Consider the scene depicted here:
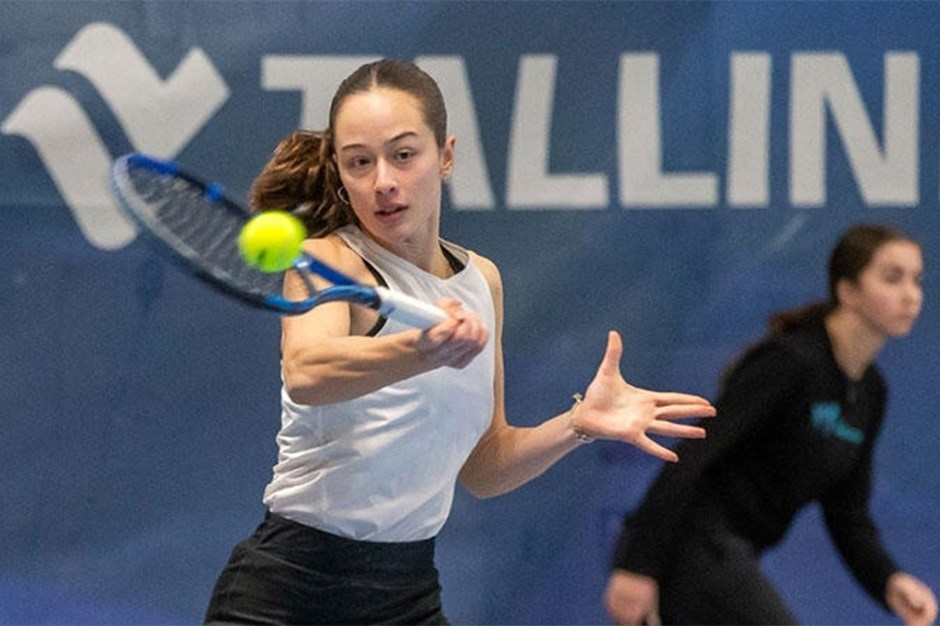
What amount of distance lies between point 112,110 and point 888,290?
1.92 meters

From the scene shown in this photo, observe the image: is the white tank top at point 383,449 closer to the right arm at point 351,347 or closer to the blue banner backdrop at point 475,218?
the right arm at point 351,347

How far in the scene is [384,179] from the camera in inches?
110

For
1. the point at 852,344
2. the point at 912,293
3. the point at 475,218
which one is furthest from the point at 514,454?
the point at 475,218

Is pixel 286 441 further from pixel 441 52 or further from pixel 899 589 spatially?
pixel 441 52

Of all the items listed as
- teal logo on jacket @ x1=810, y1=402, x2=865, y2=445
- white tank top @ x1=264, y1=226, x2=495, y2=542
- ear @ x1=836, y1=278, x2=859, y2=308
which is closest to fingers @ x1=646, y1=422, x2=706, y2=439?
white tank top @ x1=264, y1=226, x2=495, y2=542

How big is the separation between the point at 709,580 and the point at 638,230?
1155 millimetres

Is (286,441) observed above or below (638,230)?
below

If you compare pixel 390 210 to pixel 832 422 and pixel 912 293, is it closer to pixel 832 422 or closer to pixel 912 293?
pixel 832 422

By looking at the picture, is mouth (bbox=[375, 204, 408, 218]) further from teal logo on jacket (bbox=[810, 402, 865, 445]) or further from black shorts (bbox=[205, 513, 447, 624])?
teal logo on jacket (bbox=[810, 402, 865, 445])

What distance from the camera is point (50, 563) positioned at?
185 inches

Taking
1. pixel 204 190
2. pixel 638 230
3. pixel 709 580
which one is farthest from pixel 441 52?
pixel 204 190

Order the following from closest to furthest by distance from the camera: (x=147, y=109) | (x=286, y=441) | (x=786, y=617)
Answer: (x=286, y=441) → (x=786, y=617) → (x=147, y=109)

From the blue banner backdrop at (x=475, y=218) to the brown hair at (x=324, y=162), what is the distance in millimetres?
1659

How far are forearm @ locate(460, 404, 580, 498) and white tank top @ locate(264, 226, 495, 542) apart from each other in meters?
0.18
